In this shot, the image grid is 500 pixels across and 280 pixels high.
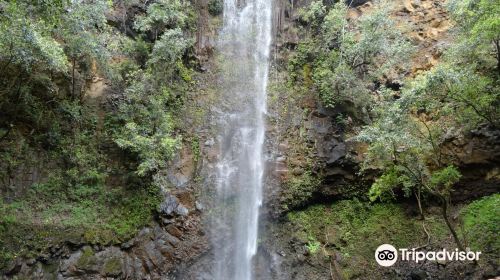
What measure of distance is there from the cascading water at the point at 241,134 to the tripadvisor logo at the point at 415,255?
14.7 feet

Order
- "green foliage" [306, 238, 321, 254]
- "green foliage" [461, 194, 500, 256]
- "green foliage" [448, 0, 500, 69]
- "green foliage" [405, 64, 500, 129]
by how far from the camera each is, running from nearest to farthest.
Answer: "green foliage" [448, 0, 500, 69], "green foliage" [405, 64, 500, 129], "green foliage" [461, 194, 500, 256], "green foliage" [306, 238, 321, 254]

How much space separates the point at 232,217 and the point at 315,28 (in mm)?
10915

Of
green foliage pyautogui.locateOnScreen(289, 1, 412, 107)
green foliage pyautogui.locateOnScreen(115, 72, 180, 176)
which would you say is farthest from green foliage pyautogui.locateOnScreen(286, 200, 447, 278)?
green foliage pyautogui.locateOnScreen(115, 72, 180, 176)

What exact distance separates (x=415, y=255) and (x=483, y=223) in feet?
7.62

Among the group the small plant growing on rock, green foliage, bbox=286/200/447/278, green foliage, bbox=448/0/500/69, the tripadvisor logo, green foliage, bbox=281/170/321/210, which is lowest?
the tripadvisor logo

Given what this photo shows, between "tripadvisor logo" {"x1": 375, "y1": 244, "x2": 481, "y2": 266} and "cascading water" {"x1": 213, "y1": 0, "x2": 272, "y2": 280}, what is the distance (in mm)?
4490

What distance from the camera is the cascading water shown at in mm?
13289

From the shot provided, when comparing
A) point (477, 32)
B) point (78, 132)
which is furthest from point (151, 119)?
point (477, 32)

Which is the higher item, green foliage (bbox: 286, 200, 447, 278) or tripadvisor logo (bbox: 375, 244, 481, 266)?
green foliage (bbox: 286, 200, 447, 278)

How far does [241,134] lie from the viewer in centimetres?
1594

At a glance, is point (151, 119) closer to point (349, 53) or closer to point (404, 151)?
point (404, 151)

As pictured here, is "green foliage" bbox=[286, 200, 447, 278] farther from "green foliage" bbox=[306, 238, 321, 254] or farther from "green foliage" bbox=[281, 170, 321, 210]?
"green foliage" bbox=[281, 170, 321, 210]

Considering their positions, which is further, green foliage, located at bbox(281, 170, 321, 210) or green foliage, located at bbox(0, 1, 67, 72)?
green foliage, located at bbox(281, 170, 321, 210)

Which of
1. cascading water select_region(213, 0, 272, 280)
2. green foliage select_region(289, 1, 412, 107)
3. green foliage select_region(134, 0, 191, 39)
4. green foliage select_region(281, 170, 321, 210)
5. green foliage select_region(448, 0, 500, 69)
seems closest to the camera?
green foliage select_region(448, 0, 500, 69)
